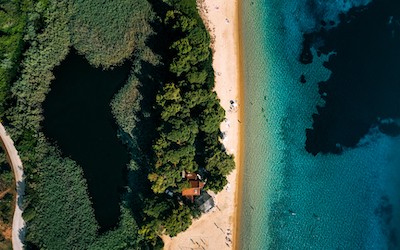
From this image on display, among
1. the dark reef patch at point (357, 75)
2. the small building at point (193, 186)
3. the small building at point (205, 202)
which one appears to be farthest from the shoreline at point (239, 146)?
the dark reef patch at point (357, 75)

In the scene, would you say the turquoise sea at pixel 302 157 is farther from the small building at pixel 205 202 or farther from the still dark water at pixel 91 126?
the still dark water at pixel 91 126

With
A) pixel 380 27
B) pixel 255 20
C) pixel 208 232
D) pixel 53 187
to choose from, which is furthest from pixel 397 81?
pixel 53 187

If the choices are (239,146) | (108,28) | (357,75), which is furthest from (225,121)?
(357,75)

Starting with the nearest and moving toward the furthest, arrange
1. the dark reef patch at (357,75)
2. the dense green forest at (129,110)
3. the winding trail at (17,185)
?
the dense green forest at (129,110), the winding trail at (17,185), the dark reef patch at (357,75)

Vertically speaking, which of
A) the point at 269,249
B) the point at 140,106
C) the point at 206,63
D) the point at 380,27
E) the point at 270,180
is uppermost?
the point at 380,27

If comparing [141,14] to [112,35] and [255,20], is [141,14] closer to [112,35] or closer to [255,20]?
[112,35]
